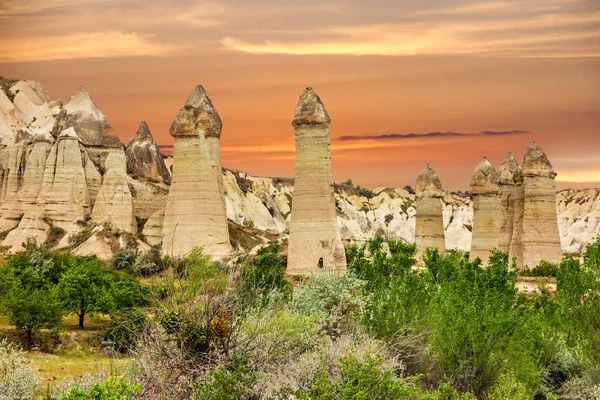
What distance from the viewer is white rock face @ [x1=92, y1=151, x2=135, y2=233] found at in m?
63.0

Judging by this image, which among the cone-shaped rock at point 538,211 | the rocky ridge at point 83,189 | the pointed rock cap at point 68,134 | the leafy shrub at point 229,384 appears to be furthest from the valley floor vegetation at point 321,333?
the pointed rock cap at point 68,134

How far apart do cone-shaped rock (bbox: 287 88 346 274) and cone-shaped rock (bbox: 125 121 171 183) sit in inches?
899

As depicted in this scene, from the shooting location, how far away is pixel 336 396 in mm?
23688

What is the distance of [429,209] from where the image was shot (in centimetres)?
7381

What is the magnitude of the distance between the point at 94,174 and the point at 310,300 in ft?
121

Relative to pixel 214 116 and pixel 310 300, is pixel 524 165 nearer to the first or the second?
pixel 214 116

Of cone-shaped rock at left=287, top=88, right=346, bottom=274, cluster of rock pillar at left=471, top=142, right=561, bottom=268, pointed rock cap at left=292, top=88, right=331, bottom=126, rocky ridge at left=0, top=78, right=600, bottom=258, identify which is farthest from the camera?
cluster of rock pillar at left=471, top=142, right=561, bottom=268

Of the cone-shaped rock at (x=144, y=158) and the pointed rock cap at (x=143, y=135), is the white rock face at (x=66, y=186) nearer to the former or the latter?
the cone-shaped rock at (x=144, y=158)

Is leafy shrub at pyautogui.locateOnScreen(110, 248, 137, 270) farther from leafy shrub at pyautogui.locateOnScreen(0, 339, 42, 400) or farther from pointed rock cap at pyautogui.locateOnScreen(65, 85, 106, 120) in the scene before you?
leafy shrub at pyautogui.locateOnScreen(0, 339, 42, 400)

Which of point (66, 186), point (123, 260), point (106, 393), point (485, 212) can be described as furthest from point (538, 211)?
point (106, 393)

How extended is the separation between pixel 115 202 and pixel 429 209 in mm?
25037

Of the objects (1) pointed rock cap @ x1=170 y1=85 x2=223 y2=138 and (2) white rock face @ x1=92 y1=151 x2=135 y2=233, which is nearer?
(1) pointed rock cap @ x1=170 y1=85 x2=223 y2=138

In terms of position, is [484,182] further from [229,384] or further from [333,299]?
[229,384]

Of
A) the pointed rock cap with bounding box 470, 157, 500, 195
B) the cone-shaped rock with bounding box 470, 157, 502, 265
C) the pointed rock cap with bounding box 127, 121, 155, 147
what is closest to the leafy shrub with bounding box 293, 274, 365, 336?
the cone-shaped rock with bounding box 470, 157, 502, 265
